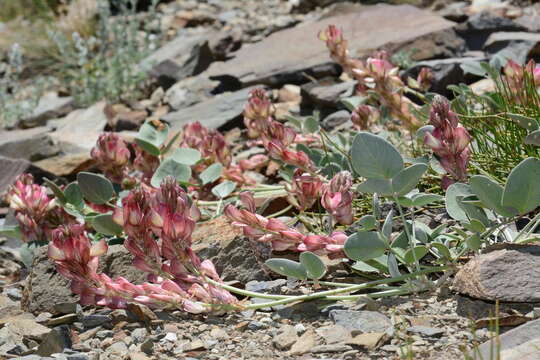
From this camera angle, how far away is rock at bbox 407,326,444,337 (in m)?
1.79

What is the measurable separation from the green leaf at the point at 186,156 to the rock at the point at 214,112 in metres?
1.65

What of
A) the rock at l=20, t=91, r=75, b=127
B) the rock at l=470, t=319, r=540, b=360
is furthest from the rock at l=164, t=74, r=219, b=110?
the rock at l=470, t=319, r=540, b=360

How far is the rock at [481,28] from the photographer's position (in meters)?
5.27

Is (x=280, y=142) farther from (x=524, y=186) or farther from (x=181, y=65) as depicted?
(x=181, y=65)

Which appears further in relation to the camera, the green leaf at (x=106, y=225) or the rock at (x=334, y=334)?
the green leaf at (x=106, y=225)

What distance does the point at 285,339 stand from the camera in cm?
187

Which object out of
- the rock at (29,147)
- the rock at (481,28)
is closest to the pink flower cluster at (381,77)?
the rock at (29,147)

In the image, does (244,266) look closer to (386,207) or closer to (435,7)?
(386,207)

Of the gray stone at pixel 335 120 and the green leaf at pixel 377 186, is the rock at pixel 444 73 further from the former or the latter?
the green leaf at pixel 377 186

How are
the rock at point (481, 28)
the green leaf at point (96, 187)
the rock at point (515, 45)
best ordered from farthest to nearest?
the rock at point (481, 28) < the rock at point (515, 45) < the green leaf at point (96, 187)

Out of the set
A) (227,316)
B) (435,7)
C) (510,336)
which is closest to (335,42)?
(227,316)

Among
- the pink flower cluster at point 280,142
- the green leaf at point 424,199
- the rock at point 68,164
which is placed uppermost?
the green leaf at point 424,199

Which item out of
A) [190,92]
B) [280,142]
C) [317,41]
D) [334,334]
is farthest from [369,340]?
[317,41]

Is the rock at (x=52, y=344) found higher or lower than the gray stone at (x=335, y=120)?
higher
